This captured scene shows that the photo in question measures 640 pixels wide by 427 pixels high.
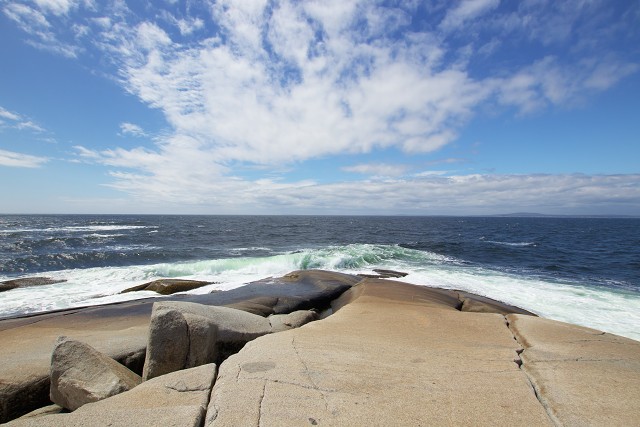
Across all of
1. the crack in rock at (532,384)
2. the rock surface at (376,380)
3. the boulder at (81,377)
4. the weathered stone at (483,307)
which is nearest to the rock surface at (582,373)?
the crack in rock at (532,384)

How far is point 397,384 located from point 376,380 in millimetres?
238

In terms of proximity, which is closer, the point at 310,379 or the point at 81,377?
the point at 310,379

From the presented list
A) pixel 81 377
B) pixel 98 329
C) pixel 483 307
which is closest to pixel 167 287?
A: pixel 98 329

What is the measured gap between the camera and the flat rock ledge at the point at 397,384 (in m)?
2.92

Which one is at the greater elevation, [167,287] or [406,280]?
[167,287]

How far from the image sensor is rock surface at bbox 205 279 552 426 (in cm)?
296

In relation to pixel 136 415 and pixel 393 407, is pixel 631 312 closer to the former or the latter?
pixel 393 407

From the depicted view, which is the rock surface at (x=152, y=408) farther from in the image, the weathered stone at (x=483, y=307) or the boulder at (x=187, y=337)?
the weathered stone at (x=483, y=307)

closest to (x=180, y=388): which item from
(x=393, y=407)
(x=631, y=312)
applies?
(x=393, y=407)

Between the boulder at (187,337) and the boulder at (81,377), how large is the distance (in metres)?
0.42

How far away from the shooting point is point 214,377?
12.0 ft

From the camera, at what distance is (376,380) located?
11.9 ft

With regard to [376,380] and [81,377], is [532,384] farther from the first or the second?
[81,377]

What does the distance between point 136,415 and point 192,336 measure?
183cm
